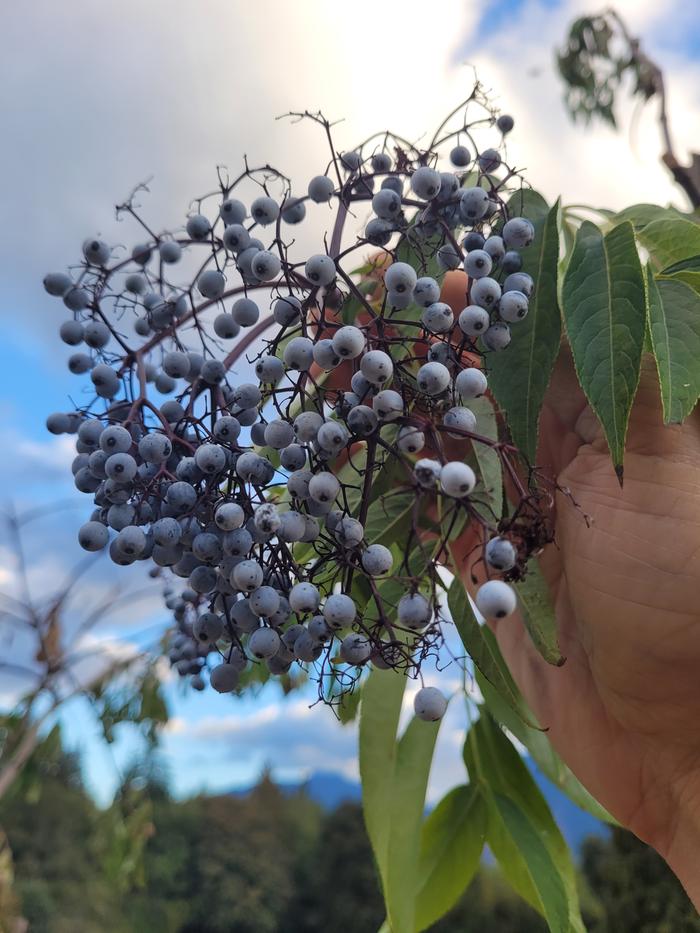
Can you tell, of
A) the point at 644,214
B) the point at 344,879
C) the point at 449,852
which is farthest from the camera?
the point at 344,879

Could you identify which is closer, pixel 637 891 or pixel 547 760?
pixel 547 760

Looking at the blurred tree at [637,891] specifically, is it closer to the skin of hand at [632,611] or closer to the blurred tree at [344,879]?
the skin of hand at [632,611]

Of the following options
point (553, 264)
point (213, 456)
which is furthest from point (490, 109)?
point (213, 456)

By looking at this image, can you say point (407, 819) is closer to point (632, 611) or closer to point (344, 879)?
point (632, 611)

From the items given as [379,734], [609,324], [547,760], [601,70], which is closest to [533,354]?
[609,324]

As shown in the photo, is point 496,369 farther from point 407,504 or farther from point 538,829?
point 538,829

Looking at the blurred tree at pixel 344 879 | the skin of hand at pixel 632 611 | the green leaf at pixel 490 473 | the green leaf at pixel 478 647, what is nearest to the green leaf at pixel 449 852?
the skin of hand at pixel 632 611
